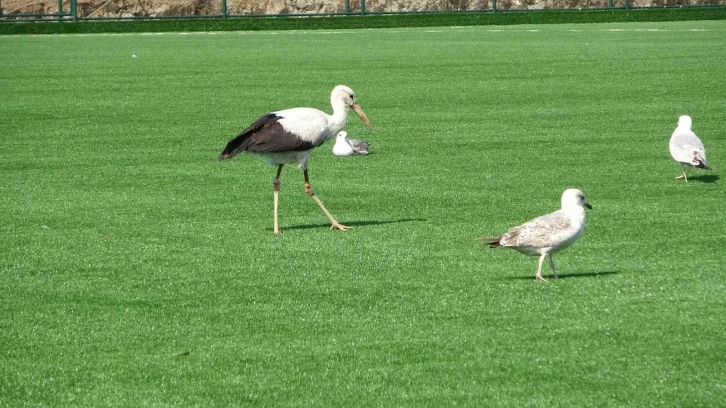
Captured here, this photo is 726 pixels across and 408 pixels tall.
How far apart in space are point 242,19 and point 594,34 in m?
15.5

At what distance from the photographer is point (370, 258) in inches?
410

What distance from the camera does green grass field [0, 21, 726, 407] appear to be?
7242 millimetres

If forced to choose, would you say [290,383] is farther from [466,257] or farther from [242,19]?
[242,19]

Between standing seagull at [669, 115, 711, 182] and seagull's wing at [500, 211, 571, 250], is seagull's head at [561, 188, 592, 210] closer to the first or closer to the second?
seagull's wing at [500, 211, 571, 250]

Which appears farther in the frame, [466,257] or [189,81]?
[189,81]

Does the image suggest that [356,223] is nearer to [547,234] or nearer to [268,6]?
[547,234]

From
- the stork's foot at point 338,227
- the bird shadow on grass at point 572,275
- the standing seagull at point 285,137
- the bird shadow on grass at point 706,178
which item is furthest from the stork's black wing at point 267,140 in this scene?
the bird shadow on grass at point 706,178

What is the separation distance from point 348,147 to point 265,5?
144ft

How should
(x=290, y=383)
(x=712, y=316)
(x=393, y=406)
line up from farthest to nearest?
(x=712, y=316)
(x=290, y=383)
(x=393, y=406)

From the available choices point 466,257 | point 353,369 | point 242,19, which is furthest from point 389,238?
point 242,19

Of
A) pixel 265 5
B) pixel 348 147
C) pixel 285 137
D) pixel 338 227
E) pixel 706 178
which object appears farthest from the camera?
pixel 265 5

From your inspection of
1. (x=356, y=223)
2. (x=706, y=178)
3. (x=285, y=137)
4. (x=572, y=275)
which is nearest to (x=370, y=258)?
(x=572, y=275)

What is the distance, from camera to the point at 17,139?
61.5ft

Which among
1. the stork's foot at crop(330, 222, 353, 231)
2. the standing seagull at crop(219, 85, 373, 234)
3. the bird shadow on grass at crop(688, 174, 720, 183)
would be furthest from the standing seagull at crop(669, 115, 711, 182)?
the stork's foot at crop(330, 222, 353, 231)
